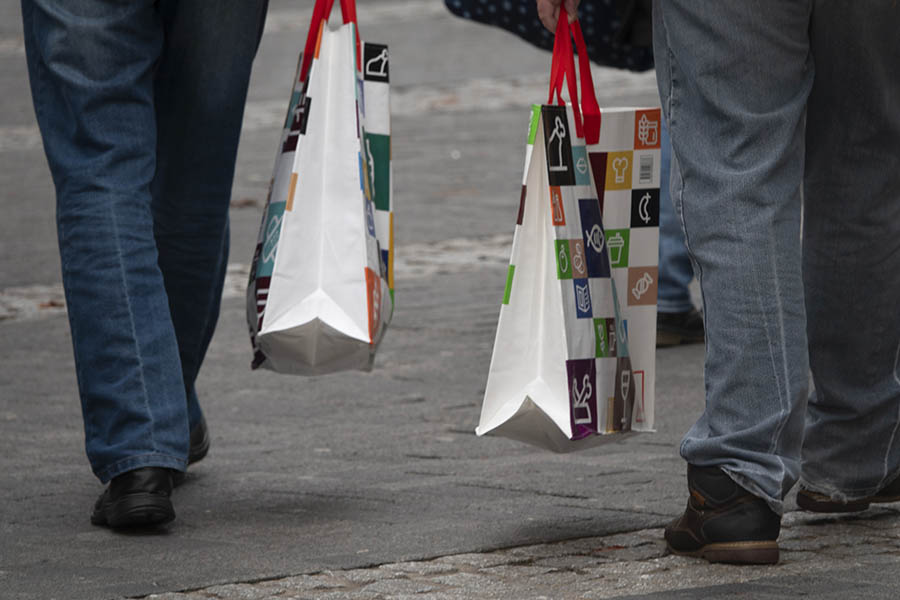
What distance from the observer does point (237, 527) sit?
317 centimetres

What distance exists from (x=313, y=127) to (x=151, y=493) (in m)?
0.76

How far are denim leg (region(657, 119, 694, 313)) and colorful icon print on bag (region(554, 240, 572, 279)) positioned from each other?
2.11 metres

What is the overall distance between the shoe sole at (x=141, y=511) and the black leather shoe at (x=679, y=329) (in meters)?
2.19

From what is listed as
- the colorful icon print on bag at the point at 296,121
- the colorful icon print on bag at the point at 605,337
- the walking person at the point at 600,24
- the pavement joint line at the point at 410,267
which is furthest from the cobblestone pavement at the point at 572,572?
the pavement joint line at the point at 410,267

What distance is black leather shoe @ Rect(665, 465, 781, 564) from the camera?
9.09 feet

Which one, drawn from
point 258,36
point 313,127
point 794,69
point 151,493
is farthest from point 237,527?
point 794,69

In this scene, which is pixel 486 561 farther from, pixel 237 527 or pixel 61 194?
pixel 61 194

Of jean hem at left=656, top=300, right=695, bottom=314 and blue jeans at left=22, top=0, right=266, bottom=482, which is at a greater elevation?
blue jeans at left=22, top=0, right=266, bottom=482

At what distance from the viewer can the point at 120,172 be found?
3203 mm

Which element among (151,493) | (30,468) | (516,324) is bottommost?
(30,468)

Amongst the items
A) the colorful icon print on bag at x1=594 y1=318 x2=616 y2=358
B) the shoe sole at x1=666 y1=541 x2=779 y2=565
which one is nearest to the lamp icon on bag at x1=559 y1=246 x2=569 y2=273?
the colorful icon print on bag at x1=594 y1=318 x2=616 y2=358

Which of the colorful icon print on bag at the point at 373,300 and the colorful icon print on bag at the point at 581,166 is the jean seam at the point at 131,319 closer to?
the colorful icon print on bag at the point at 373,300

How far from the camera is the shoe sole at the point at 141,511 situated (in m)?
3.10

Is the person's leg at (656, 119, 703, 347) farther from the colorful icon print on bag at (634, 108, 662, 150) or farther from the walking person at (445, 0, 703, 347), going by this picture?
the colorful icon print on bag at (634, 108, 662, 150)
